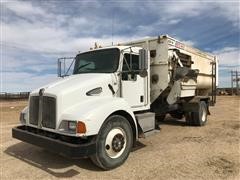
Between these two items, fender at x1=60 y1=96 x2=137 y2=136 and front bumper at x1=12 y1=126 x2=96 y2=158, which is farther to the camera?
fender at x1=60 y1=96 x2=137 y2=136

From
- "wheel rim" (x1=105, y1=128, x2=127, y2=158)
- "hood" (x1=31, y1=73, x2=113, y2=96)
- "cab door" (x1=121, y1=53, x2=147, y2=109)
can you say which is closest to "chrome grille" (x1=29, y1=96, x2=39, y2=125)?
"hood" (x1=31, y1=73, x2=113, y2=96)

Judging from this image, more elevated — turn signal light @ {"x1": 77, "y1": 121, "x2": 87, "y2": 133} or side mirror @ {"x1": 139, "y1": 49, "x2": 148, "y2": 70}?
side mirror @ {"x1": 139, "y1": 49, "x2": 148, "y2": 70}

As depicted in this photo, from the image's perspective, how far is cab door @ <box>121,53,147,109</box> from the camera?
6305mm

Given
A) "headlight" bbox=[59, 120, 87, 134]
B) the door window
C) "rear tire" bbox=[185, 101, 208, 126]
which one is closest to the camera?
"headlight" bbox=[59, 120, 87, 134]

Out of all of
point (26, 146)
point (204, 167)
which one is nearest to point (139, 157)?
point (204, 167)

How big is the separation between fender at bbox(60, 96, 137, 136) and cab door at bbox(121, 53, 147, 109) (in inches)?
31.1

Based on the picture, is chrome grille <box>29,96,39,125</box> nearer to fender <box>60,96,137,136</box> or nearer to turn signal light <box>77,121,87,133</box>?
fender <box>60,96,137,136</box>

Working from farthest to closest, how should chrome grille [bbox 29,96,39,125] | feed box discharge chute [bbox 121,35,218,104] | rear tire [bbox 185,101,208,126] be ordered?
rear tire [bbox 185,101,208,126] < feed box discharge chute [bbox 121,35,218,104] < chrome grille [bbox 29,96,39,125]

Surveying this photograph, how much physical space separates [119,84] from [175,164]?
222 cm

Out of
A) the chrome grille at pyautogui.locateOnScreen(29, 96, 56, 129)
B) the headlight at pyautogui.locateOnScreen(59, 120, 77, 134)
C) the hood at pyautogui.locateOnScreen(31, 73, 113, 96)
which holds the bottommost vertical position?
the headlight at pyautogui.locateOnScreen(59, 120, 77, 134)

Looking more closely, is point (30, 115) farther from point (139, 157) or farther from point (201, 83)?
point (201, 83)

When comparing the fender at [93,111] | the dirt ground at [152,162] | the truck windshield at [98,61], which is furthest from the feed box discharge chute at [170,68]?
the fender at [93,111]

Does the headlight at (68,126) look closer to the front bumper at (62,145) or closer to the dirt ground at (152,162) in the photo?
the front bumper at (62,145)

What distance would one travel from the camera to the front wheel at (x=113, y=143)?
5.09m
